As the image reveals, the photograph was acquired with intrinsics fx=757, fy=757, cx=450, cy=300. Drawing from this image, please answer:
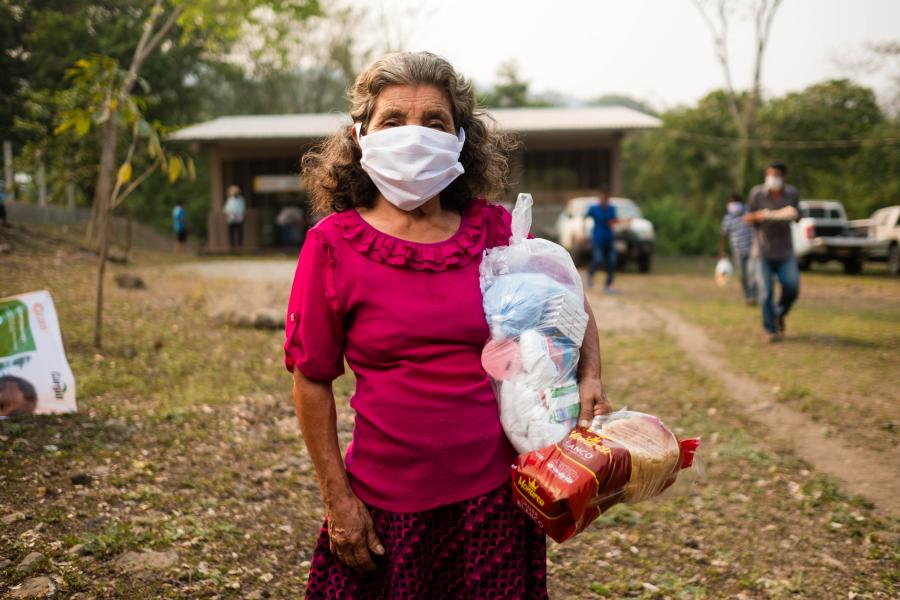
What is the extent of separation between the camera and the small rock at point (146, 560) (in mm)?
3217

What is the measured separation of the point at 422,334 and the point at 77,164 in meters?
20.9

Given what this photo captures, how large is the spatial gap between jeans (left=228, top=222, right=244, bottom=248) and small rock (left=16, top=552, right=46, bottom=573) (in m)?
19.8

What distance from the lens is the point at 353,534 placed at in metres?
1.91

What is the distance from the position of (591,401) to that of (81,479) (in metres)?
3.13

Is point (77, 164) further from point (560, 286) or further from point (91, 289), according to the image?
point (560, 286)

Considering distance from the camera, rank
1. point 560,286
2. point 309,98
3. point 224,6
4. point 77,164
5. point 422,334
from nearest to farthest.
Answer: point 422,334 → point 560,286 → point 224,6 → point 77,164 → point 309,98

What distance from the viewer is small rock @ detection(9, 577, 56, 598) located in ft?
9.48

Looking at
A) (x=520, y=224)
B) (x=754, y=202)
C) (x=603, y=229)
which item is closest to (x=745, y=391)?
(x=754, y=202)

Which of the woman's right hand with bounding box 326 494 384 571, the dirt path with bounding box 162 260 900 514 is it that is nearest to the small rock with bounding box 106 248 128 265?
the dirt path with bounding box 162 260 900 514

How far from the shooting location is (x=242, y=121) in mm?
25797

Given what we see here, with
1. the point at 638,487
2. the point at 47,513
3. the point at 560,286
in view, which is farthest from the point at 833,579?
the point at 47,513

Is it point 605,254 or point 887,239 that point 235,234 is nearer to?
point 605,254

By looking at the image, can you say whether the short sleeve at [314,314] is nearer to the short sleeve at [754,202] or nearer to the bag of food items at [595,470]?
the bag of food items at [595,470]

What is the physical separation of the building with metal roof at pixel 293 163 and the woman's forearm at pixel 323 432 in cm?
2105
